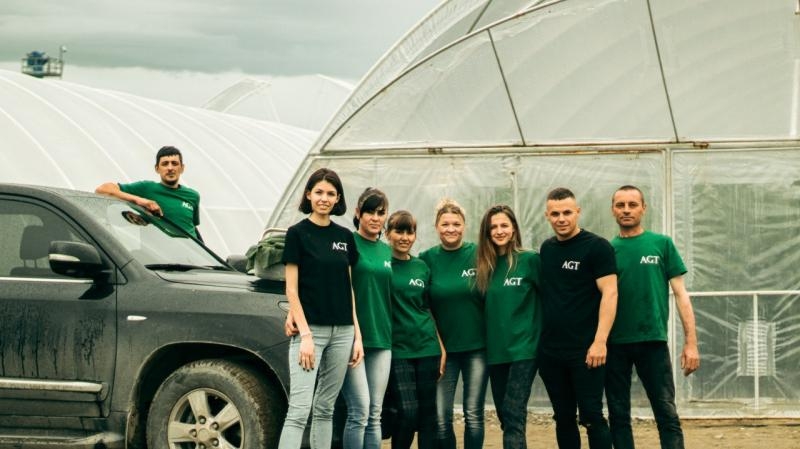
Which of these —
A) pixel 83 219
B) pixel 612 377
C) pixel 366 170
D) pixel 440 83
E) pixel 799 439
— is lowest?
pixel 799 439

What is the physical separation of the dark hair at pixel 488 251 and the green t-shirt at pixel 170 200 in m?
2.36

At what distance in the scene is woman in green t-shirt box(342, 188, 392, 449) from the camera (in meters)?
6.46

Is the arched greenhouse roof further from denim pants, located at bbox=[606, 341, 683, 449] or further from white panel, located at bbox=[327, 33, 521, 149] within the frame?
denim pants, located at bbox=[606, 341, 683, 449]

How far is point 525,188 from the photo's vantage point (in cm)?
1055

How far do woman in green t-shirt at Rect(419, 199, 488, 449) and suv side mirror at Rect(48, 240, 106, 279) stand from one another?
1944 mm

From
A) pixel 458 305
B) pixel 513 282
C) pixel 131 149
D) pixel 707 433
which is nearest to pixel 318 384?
pixel 458 305

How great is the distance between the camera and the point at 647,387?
6934mm

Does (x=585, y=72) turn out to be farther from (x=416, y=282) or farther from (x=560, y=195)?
(x=416, y=282)

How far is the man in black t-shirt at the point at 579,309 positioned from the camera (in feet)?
21.5

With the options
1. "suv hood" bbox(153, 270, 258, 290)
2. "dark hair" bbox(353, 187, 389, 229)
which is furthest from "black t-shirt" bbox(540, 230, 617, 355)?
"suv hood" bbox(153, 270, 258, 290)

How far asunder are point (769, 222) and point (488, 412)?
295cm

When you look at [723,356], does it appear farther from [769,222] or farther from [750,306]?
[769,222]

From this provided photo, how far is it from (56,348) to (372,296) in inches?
71.2

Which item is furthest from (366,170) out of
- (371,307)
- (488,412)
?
(371,307)
